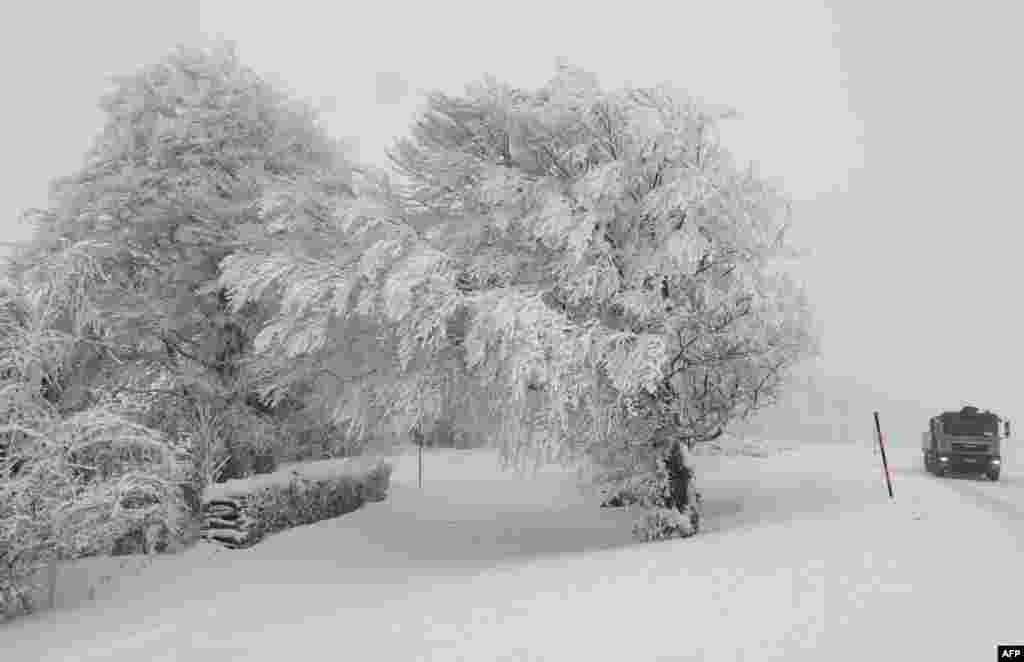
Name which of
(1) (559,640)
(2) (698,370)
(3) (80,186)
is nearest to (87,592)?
(1) (559,640)

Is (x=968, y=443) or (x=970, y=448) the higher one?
(x=968, y=443)

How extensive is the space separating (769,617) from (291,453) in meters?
12.0

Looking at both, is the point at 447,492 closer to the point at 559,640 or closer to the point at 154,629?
the point at 154,629

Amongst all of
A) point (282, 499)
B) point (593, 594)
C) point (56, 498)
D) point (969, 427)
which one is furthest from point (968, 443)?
point (56, 498)

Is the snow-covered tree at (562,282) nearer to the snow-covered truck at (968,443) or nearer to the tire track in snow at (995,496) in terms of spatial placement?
the tire track in snow at (995,496)

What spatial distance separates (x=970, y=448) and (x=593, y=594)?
1699cm

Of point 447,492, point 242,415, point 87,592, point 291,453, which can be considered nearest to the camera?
point 87,592

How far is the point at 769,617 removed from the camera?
6.01 meters

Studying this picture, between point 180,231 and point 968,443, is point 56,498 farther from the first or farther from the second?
point 968,443

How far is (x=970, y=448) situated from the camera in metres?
19.2

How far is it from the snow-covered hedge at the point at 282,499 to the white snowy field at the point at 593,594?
284 mm

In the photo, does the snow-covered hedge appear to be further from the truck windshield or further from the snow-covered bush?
the truck windshield

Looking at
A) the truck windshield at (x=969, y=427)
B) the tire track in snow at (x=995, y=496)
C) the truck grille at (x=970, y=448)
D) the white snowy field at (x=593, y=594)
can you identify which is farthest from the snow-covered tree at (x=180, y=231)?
the truck windshield at (x=969, y=427)

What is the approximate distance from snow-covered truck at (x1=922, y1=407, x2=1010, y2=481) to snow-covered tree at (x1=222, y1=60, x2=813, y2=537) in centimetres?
1072
